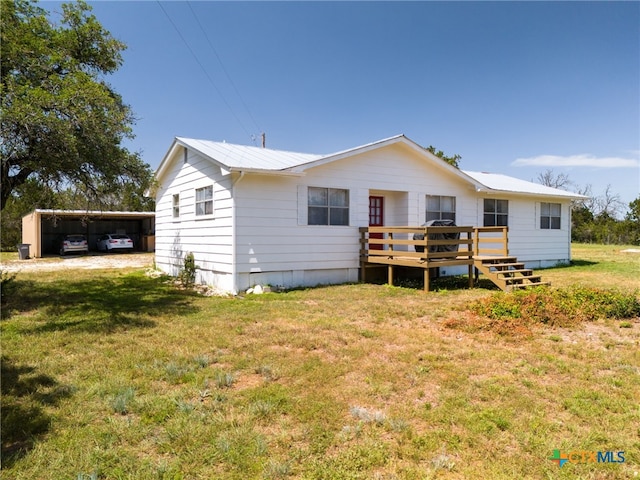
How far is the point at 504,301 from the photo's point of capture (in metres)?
6.68

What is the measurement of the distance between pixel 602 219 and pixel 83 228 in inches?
1848

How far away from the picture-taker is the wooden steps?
8.88 metres

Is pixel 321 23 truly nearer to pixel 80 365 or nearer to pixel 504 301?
pixel 504 301

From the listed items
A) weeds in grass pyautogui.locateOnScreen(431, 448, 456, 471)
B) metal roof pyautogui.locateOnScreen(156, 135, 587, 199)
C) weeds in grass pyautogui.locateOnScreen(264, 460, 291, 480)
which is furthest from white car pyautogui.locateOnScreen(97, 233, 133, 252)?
weeds in grass pyautogui.locateOnScreen(431, 448, 456, 471)

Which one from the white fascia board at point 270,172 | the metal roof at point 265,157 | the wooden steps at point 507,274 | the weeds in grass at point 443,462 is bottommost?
the weeds in grass at point 443,462

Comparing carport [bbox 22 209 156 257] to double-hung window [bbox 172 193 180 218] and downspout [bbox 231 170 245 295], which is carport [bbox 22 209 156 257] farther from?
downspout [bbox 231 170 245 295]

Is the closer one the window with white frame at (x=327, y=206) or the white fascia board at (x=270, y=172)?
the white fascia board at (x=270, y=172)

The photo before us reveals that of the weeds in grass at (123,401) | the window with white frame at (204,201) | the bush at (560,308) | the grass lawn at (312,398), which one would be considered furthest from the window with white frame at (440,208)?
the weeds in grass at (123,401)

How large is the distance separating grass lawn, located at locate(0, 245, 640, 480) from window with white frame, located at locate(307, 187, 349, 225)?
13.6 feet

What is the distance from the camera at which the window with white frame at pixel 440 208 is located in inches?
471

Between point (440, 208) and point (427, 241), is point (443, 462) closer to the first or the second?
point (427, 241)

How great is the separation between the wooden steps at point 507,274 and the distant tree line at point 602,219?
1565 cm

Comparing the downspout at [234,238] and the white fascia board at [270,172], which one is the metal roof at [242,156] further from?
the downspout at [234,238]

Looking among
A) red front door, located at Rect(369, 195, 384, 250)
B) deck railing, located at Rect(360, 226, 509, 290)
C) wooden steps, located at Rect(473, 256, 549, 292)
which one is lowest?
wooden steps, located at Rect(473, 256, 549, 292)
